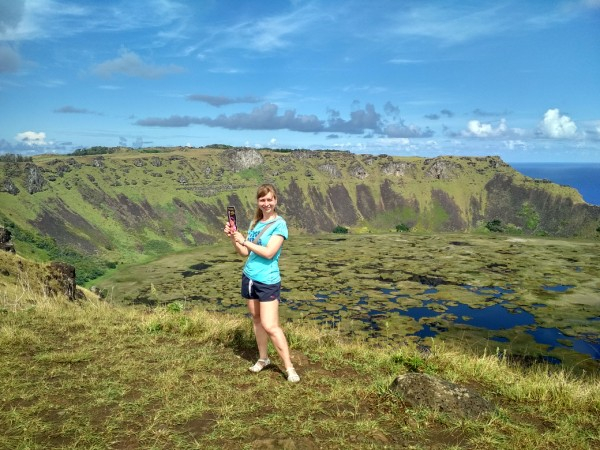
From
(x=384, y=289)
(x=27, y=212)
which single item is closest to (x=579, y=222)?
(x=384, y=289)

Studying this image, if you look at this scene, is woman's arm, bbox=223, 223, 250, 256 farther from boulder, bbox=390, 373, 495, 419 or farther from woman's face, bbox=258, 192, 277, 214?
boulder, bbox=390, 373, 495, 419

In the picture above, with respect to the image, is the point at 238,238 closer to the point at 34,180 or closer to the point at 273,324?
the point at 273,324

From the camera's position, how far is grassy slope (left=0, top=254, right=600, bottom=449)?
552 cm

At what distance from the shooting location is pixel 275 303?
7.54 metres

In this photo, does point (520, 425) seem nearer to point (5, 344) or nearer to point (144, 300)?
point (5, 344)

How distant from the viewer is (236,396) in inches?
264

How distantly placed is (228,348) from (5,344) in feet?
15.6

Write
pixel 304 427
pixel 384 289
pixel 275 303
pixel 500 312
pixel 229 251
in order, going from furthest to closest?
pixel 229 251 → pixel 384 289 → pixel 500 312 → pixel 275 303 → pixel 304 427

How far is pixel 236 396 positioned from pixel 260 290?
1873mm

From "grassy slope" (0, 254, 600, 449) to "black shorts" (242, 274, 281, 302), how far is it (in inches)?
60.7

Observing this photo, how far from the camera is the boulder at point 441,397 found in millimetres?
6223

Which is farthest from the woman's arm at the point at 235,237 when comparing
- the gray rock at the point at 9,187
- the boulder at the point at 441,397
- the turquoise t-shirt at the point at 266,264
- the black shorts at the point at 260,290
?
the gray rock at the point at 9,187

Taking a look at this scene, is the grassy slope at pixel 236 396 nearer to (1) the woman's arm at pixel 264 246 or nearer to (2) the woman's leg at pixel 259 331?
(2) the woman's leg at pixel 259 331

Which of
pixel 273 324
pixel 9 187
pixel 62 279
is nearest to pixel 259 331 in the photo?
pixel 273 324
